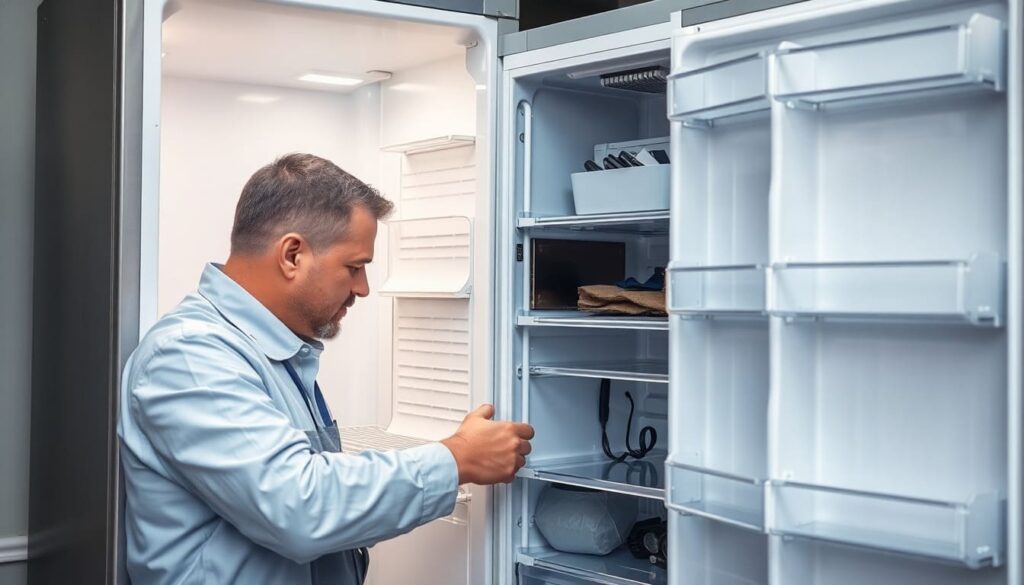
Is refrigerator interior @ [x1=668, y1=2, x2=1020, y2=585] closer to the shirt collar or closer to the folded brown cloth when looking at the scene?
the folded brown cloth

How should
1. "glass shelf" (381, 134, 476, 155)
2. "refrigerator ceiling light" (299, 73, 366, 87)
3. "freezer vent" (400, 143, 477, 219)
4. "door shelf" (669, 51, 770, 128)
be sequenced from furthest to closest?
"refrigerator ceiling light" (299, 73, 366, 87)
"freezer vent" (400, 143, 477, 219)
"glass shelf" (381, 134, 476, 155)
"door shelf" (669, 51, 770, 128)

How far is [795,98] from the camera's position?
1.68 metres

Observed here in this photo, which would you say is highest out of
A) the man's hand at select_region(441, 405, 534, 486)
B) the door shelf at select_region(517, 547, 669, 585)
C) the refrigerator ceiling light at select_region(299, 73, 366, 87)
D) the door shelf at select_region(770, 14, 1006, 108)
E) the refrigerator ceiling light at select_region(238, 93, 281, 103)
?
the refrigerator ceiling light at select_region(299, 73, 366, 87)

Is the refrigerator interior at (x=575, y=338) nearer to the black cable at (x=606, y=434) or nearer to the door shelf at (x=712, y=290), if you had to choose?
the black cable at (x=606, y=434)

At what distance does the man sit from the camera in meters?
1.69

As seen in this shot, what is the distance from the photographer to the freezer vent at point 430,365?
258 centimetres

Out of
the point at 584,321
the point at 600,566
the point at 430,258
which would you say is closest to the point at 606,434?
the point at 600,566

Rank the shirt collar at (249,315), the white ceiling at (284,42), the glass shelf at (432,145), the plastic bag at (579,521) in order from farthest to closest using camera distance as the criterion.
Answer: the glass shelf at (432,145) → the plastic bag at (579,521) → the white ceiling at (284,42) → the shirt collar at (249,315)

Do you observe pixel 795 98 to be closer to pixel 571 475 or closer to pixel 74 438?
pixel 571 475

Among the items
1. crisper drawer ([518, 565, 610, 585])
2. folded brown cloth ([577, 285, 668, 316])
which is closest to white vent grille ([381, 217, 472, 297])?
folded brown cloth ([577, 285, 668, 316])

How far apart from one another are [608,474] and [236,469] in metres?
0.94

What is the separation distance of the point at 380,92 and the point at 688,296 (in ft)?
4.38

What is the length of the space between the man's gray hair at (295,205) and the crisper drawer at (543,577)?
34.8 inches

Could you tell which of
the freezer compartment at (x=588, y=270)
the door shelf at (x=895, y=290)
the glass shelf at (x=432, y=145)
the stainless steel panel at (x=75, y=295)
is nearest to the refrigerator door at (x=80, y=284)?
the stainless steel panel at (x=75, y=295)
